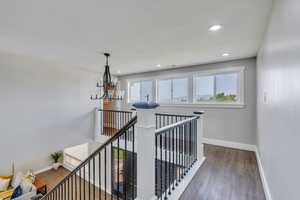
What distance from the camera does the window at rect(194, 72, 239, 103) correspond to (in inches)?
161

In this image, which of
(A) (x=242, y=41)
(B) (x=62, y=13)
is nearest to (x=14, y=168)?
(B) (x=62, y=13)

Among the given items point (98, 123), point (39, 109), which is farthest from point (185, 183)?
point (39, 109)

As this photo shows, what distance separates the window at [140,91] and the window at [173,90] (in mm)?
409

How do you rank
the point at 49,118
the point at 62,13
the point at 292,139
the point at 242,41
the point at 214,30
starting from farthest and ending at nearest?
the point at 49,118
the point at 242,41
the point at 214,30
the point at 62,13
the point at 292,139

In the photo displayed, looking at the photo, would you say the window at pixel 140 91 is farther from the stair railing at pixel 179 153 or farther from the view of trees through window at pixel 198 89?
the stair railing at pixel 179 153

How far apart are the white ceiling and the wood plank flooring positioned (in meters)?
2.44

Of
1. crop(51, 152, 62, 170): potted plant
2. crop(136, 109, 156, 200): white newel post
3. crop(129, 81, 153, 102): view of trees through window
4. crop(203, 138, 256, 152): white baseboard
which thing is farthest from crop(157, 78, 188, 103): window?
crop(51, 152, 62, 170): potted plant

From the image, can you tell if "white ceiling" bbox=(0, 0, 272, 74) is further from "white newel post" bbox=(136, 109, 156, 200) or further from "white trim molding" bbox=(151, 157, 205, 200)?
"white trim molding" bbox=(151, 157, 205, 200)

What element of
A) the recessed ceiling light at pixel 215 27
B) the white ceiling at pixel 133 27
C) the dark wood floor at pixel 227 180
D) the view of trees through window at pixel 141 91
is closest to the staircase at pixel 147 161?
the dark wood floor at pixel 227 180

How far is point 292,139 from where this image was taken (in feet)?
3.60

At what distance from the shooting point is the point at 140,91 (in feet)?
20.4

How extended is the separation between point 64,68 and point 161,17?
4.12 m

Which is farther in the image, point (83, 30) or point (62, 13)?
point (83, 30)

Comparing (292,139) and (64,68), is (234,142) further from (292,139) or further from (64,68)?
(64,68)
